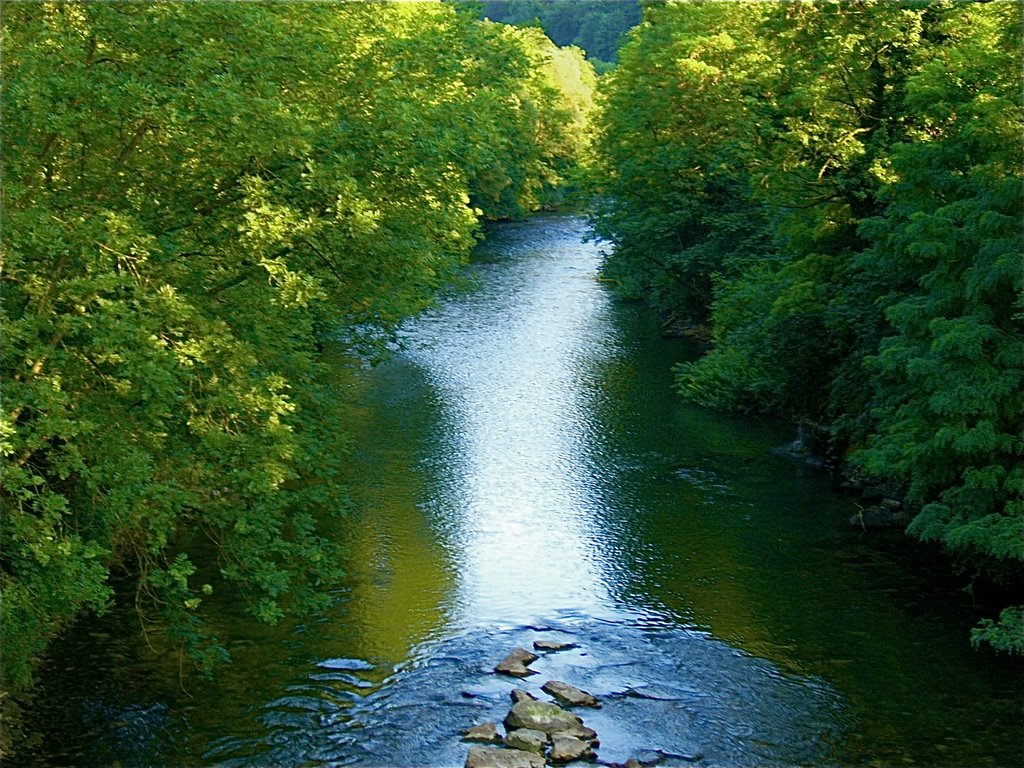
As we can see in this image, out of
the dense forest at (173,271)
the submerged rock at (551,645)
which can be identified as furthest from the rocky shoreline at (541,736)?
the dense forest at (173,271)

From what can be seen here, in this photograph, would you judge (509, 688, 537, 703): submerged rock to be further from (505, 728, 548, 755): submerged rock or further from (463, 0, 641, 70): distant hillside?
(463, 0, 641, 70): distant hillside

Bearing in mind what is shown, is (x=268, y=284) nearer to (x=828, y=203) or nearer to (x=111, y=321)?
(x=111, y=321)

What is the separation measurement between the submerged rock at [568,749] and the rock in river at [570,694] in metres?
0.97

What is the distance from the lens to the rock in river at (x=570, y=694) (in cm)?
1496

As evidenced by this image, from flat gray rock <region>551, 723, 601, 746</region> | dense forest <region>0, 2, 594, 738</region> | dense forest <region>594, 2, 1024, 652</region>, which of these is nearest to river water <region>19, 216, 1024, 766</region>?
flat gray rock <region>551, 723, 601, 746</region>

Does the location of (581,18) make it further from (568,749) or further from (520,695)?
(568,749)

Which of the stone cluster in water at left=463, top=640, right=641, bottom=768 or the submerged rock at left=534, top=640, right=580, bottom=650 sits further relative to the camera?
the submerged rock at left=534, top=640, right=580, bottom=650

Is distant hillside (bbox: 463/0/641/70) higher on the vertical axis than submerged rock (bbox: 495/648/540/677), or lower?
higher

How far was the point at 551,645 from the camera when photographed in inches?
663

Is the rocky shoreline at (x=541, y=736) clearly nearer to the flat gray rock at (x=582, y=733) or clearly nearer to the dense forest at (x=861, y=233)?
the flat gray rock at (x=582, y=733)

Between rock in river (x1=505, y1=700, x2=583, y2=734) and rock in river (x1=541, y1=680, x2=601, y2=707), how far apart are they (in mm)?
269

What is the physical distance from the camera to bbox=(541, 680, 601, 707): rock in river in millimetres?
14961

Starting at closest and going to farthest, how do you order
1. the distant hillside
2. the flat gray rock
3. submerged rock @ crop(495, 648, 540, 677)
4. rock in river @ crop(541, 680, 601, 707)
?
1. the flat gray rock
2. rock in river @ crop(541, 680, 601, 707)
3. submerged rock @ crop(495, 648, 540, 677)
4. the distant hillside

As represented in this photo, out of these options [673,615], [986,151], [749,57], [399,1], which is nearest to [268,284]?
[673,615]
